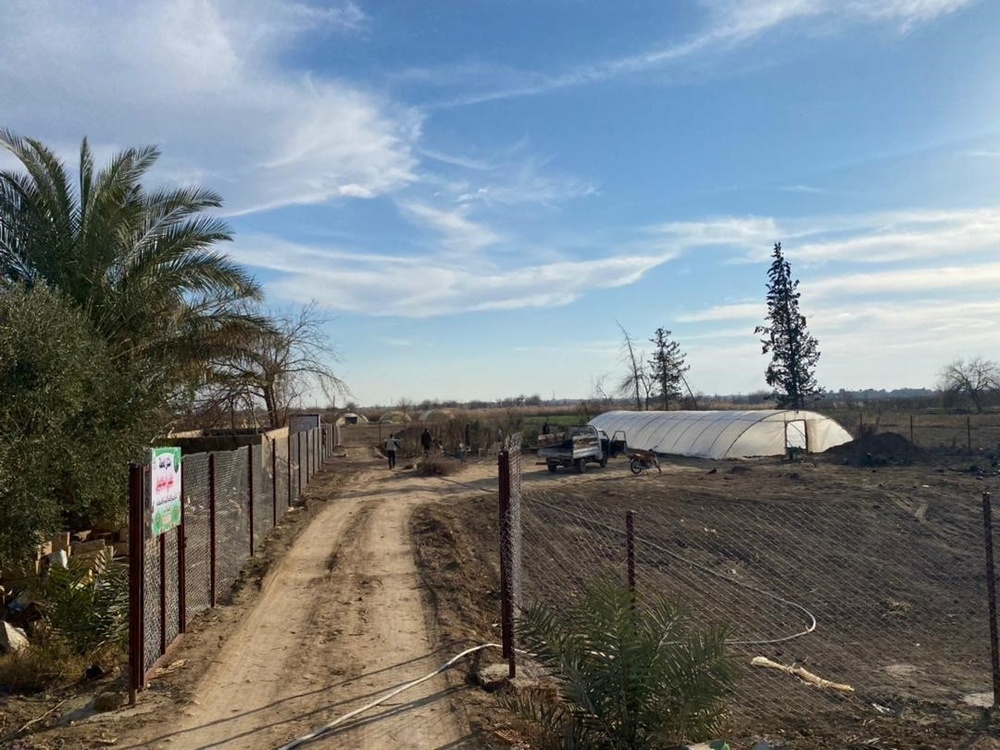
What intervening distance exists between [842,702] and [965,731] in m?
1.35

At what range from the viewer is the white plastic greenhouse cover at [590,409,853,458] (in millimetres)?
37594

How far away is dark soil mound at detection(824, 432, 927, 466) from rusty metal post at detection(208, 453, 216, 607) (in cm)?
2820

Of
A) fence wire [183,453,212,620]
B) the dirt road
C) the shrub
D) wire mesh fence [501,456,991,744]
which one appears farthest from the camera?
fence wire [183,453,212,620]

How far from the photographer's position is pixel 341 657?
824 cm

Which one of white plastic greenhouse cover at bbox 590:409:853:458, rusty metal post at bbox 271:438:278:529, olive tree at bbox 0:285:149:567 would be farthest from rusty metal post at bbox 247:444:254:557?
white plastic greenhouse cover at bbox 590:409:853:458

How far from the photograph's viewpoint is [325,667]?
26.0 ft

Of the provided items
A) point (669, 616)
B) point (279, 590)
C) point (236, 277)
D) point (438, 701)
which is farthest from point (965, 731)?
point (236, 277)

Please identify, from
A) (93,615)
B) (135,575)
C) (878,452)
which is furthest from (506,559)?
(878,452)

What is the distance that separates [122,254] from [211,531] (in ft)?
22.5

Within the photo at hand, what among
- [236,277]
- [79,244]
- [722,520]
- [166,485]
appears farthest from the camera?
[722,520]

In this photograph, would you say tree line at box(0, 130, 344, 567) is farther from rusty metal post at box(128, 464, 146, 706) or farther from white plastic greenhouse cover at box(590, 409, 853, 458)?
white plastic greenhouse cover at box(590, 409, 853, 458)

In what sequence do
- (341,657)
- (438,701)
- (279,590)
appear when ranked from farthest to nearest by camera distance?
(279,590)
(341,657)
(438,701)

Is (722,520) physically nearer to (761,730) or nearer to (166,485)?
(761,730)

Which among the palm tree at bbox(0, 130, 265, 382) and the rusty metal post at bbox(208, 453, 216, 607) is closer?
the rusty metal post at bbox(208, 453, 216, 607)
